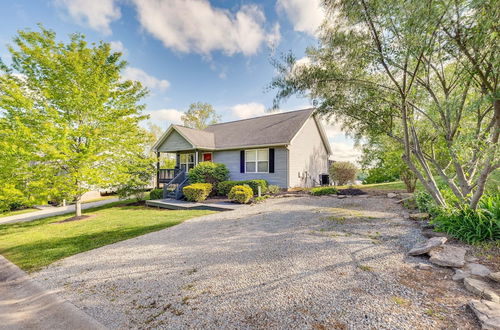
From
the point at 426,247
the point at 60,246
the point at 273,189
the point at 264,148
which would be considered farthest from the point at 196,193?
the point at 426,247

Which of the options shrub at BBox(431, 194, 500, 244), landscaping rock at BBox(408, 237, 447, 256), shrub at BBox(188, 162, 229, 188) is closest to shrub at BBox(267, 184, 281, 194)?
shrub at BBox(188, 162, 229, 188)

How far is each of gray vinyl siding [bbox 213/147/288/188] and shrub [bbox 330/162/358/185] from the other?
18.6 feet

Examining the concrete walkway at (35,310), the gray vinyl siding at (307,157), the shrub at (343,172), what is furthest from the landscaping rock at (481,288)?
the shrub at (343,172)

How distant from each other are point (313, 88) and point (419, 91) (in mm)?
3176

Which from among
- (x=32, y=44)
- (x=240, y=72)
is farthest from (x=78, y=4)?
(x=240, y=72)

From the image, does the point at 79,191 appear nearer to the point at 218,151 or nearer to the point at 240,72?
the point at 218,151

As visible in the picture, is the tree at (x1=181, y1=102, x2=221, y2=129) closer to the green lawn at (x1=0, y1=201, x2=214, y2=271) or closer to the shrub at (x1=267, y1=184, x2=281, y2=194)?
the shrub at (x1=267, y1=184, x2=281, y2=194)

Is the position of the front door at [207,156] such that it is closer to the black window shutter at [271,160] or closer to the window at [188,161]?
the window at [188,161]

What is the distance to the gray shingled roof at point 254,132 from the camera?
1394 cm

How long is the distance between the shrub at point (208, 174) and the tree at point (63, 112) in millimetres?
4230

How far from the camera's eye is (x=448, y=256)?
3.38 m

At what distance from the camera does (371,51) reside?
511 cm

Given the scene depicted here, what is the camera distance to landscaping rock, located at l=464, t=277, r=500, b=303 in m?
2.39

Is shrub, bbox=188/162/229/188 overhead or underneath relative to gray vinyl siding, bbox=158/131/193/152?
underneath
